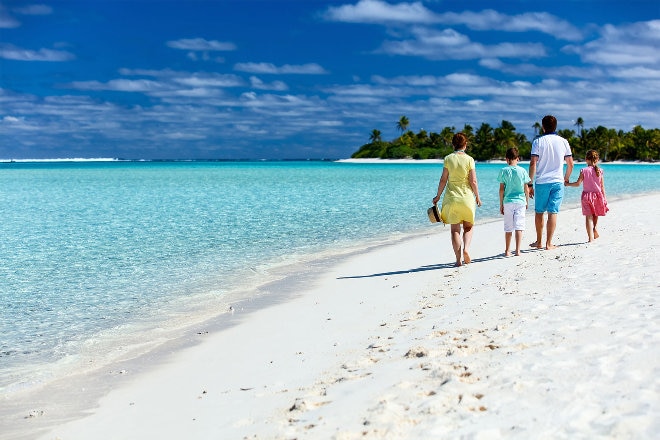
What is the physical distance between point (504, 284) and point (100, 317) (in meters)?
5.42

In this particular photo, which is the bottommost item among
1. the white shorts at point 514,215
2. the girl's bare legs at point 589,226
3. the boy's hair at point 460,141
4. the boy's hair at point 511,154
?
the girl's bare legs at point 589,226

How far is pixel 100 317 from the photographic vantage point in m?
8.35

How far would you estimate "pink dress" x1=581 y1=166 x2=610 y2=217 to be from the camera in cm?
1124

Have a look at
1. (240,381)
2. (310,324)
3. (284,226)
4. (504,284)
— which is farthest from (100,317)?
(284,226)

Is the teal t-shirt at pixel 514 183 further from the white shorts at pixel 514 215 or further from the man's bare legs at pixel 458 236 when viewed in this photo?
the man's bare legs at pixel 458 236

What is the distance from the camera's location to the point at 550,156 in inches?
395

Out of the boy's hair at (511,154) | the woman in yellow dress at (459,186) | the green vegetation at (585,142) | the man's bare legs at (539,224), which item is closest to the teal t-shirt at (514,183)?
the boy's hair at (511,154)

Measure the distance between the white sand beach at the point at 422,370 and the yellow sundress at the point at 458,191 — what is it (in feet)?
3.91

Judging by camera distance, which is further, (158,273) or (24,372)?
(158,273)

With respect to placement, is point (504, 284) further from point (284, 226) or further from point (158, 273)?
point (284, 226)

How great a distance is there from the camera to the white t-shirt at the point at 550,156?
32.9 ft

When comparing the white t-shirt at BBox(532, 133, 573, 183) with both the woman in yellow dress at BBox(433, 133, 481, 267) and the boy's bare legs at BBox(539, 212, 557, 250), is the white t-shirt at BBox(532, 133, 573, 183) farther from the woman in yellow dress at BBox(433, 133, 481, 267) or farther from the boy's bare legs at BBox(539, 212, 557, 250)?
the woman in yellow dress at BBox(433, 133, 481, 267)

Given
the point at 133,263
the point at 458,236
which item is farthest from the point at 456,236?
the point at 133,263

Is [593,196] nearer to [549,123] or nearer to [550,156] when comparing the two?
[550,156]
